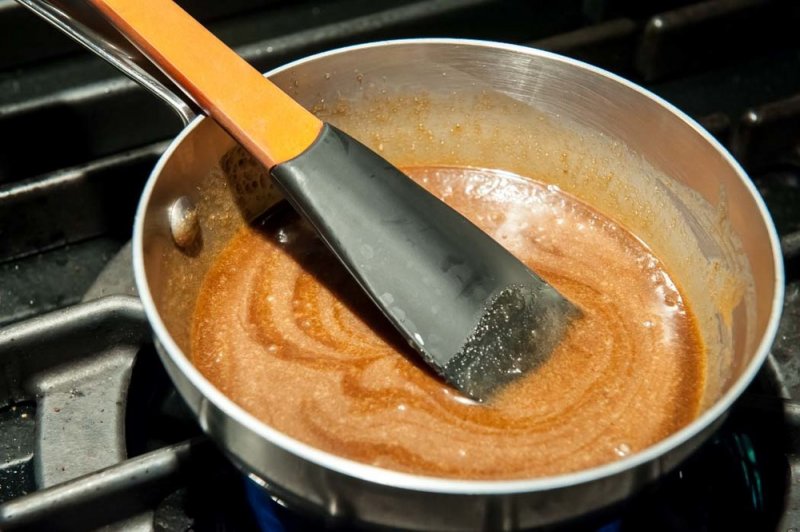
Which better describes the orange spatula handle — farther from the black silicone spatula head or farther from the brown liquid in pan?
the brown liquid in pan

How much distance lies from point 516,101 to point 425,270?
1.25 ft

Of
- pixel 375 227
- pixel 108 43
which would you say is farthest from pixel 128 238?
pixel 375 227

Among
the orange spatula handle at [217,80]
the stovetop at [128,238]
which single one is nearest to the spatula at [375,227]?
the orange spatula handle at [217,80]

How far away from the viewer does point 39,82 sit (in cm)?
145

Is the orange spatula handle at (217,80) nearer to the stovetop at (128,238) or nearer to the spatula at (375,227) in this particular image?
the spatula at (375,227)

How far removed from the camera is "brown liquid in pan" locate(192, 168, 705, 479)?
955 millimetres

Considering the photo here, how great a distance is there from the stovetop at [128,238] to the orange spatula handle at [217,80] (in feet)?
0.84

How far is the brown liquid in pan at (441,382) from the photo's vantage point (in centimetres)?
95

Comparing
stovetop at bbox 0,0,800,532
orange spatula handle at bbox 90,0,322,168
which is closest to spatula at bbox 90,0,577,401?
orange spatula handle at bbox 90,0,322,168

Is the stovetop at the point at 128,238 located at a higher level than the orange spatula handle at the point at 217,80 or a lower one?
lower

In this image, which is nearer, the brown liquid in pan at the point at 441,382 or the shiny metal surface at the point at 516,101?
the shiny metal surface at the point at 516,101

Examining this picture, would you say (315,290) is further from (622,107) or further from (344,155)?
(622,107)

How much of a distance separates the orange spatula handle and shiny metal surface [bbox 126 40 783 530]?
0.18 feet

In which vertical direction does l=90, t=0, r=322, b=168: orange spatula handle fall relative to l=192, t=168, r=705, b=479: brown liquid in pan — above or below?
above
